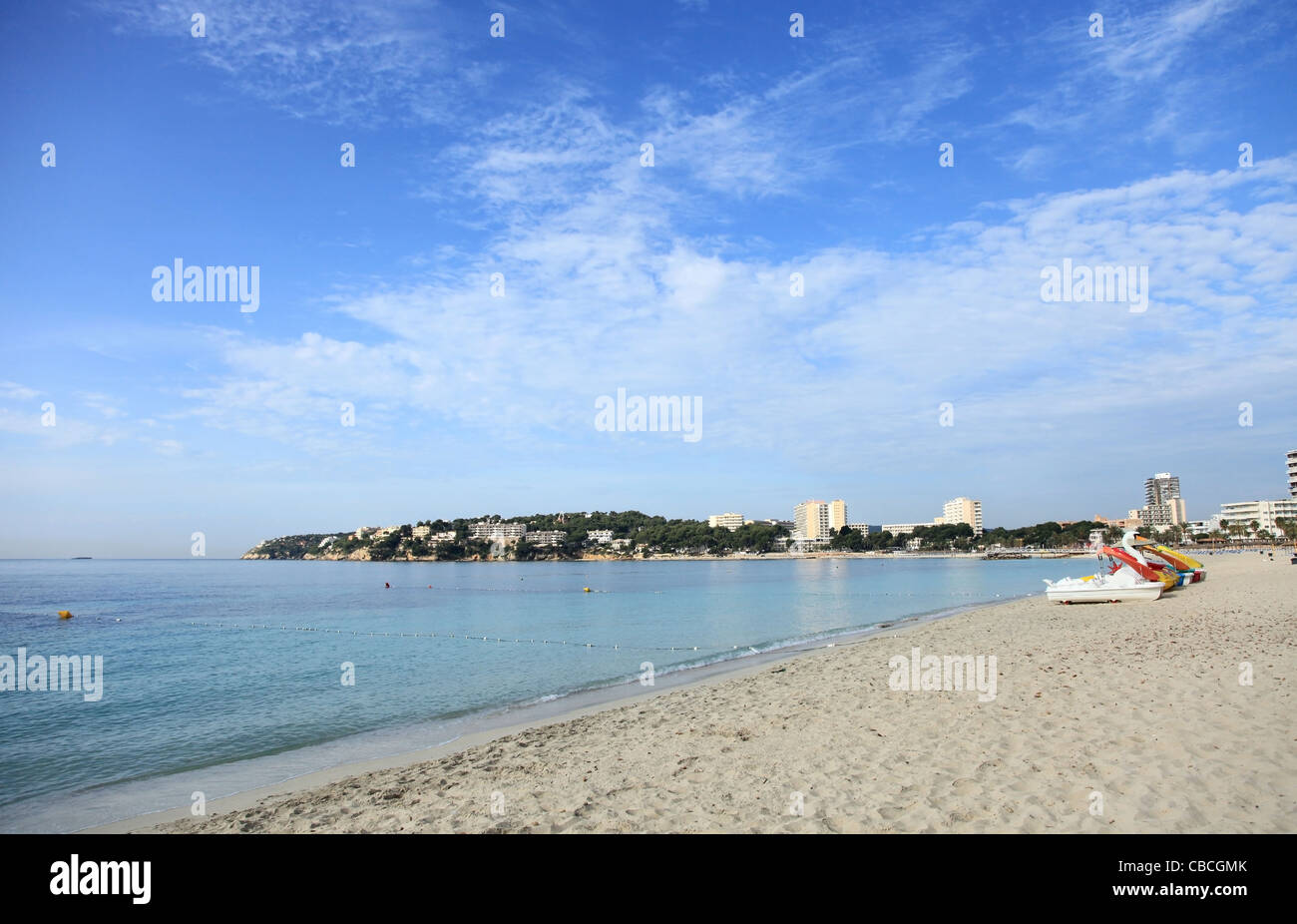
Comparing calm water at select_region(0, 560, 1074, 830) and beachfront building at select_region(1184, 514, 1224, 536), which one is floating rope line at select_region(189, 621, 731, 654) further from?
beachfront building at select_region(1184, 514, 1224, 536)

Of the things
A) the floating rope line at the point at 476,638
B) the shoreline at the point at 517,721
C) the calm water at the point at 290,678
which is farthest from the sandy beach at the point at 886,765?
the floating rope line at the point at 476,638

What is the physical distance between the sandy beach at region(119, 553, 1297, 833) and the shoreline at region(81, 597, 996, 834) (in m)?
0.19

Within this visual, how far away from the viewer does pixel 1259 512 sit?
599 feet

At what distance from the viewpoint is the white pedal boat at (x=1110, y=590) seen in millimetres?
27156

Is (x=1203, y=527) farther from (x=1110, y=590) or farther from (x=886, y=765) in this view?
(x=886, y=765)

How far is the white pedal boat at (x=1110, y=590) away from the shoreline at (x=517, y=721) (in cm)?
1082

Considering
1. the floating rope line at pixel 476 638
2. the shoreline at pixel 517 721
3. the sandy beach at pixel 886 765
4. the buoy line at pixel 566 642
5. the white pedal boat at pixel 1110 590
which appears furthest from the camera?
the white pedal boat at pixel 1110 590

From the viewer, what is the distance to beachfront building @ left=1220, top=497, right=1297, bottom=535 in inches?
6629

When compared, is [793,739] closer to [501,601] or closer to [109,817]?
[109,817]

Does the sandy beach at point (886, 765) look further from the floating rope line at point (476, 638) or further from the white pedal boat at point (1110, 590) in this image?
the white pedal boat at point (1110, 590)

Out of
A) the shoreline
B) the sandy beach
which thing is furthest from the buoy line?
the sandy beach
